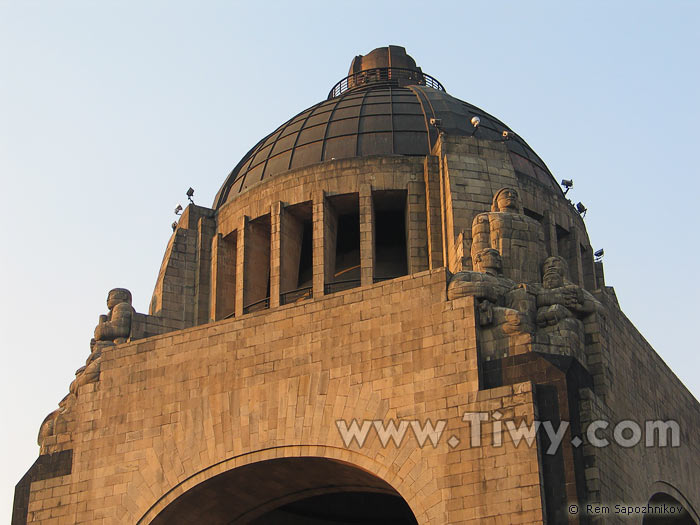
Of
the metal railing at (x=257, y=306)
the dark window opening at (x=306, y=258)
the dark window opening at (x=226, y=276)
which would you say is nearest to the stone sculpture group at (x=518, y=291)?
the metal railing at (x=257, y=306)

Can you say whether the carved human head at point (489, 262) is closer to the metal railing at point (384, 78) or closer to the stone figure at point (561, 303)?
the stone figure at point (561, 303)

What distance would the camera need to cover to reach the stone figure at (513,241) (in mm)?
21328

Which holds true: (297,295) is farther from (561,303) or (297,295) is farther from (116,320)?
(561,303)

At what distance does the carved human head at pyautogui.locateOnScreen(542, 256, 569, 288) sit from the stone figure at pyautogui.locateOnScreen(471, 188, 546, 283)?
0.75ft

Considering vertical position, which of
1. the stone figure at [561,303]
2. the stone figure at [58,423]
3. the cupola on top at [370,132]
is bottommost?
the stone figure at [58,423]

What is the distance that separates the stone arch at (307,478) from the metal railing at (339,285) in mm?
5152

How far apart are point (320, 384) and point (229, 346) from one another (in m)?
2.10

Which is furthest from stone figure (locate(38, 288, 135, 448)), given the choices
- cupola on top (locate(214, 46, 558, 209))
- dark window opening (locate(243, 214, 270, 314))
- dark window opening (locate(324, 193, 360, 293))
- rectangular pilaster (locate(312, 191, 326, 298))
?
cupola on top (locate(214, 46, 558, 209))

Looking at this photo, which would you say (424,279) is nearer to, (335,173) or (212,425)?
(212,425)

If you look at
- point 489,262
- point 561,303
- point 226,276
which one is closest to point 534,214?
point 489,262

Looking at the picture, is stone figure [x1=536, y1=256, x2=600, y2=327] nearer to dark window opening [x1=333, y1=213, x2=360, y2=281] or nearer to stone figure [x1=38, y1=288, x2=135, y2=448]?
dark window opening [x1=333, y1=213, x2=360, y2=281]

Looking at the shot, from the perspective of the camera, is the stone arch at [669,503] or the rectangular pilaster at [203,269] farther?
the rectangular pilaster at [203,269]

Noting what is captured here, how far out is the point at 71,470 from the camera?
2228 centimetres

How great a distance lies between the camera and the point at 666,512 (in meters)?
22.6
